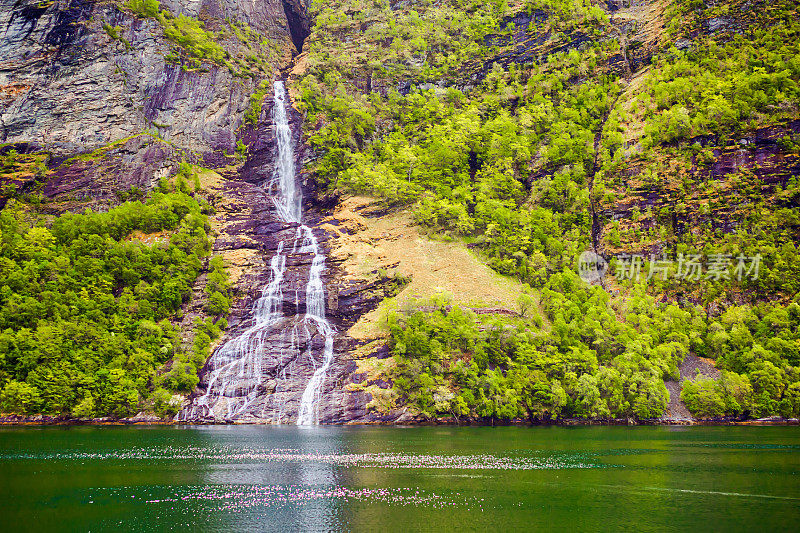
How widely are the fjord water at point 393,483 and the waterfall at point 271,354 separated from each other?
16356 millimetres

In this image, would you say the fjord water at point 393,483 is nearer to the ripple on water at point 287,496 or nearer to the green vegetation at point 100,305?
the ripple on water at point 287,496

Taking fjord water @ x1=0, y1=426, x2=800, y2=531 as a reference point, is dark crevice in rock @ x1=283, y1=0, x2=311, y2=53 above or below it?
above

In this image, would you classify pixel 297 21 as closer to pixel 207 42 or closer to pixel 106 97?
pixel 207 42

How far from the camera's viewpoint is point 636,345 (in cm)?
7750

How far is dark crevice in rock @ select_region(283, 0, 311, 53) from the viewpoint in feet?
558

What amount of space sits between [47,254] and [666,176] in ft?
352

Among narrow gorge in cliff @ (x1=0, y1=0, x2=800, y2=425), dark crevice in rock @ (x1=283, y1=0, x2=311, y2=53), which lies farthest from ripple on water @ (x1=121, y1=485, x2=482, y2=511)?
dark crevice in rock @ (x1=283, y1=0, x2=311, y2=53)

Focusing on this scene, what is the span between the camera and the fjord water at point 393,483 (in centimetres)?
2322

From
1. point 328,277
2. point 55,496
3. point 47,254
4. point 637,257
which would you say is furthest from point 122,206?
point 637,257

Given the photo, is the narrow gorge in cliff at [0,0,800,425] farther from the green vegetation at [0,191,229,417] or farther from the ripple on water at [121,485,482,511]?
the ripple on water at [121,485,482,511]

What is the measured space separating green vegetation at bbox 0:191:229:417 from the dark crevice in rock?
8895 cm

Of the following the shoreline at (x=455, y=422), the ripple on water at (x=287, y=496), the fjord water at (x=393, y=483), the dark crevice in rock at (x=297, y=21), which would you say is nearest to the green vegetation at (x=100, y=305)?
the shoreline at (x=455, y=422)

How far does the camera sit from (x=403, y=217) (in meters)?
111

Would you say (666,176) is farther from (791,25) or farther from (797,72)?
(791,25)
